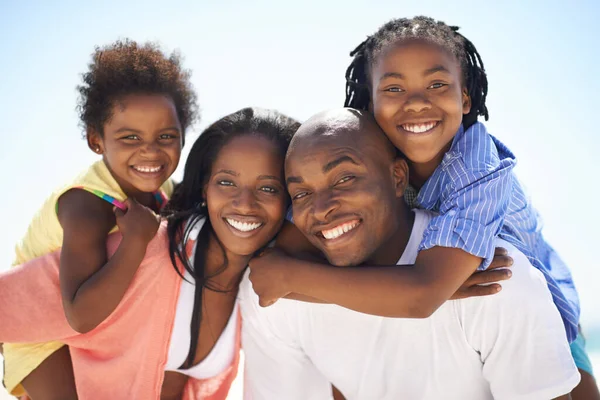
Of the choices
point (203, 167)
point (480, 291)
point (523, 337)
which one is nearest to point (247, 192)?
point (203, 167)

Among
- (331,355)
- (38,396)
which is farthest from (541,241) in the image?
(38,396)

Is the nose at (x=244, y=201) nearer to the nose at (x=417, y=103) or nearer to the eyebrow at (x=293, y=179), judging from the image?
the eyebrow at (x=293, y=179)

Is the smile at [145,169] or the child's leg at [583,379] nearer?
the child's leg at [583,379]

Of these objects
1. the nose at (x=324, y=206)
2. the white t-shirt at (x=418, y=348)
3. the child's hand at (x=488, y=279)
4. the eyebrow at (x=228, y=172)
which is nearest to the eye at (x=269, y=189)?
the eyebrow at (x=228, y=172)

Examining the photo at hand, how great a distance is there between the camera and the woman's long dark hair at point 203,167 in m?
3.20

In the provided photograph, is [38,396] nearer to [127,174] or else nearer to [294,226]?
[127,174]

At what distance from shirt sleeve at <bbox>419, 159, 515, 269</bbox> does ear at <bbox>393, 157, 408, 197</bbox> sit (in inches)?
9.6

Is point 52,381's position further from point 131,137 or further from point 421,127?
point 421,127

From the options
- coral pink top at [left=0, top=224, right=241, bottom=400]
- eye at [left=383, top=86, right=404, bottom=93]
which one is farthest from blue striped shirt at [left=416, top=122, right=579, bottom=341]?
coral pink top at [left=0, top=224, right=241, bottom=400]

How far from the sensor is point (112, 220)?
10.9 feet

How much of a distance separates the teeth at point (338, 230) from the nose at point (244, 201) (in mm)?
441

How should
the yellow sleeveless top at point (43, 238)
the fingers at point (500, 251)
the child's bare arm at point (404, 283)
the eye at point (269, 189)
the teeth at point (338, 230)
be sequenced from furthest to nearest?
the yellow sleeveless top at point (43, 238)
the eye at point (269, 189)
the teeth at point (338, 230)
the fingers at point (500, 251)
the child's bare arm at point (404, 283)

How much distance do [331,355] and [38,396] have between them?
176cm

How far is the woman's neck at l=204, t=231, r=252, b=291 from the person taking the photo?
10.8 feet
